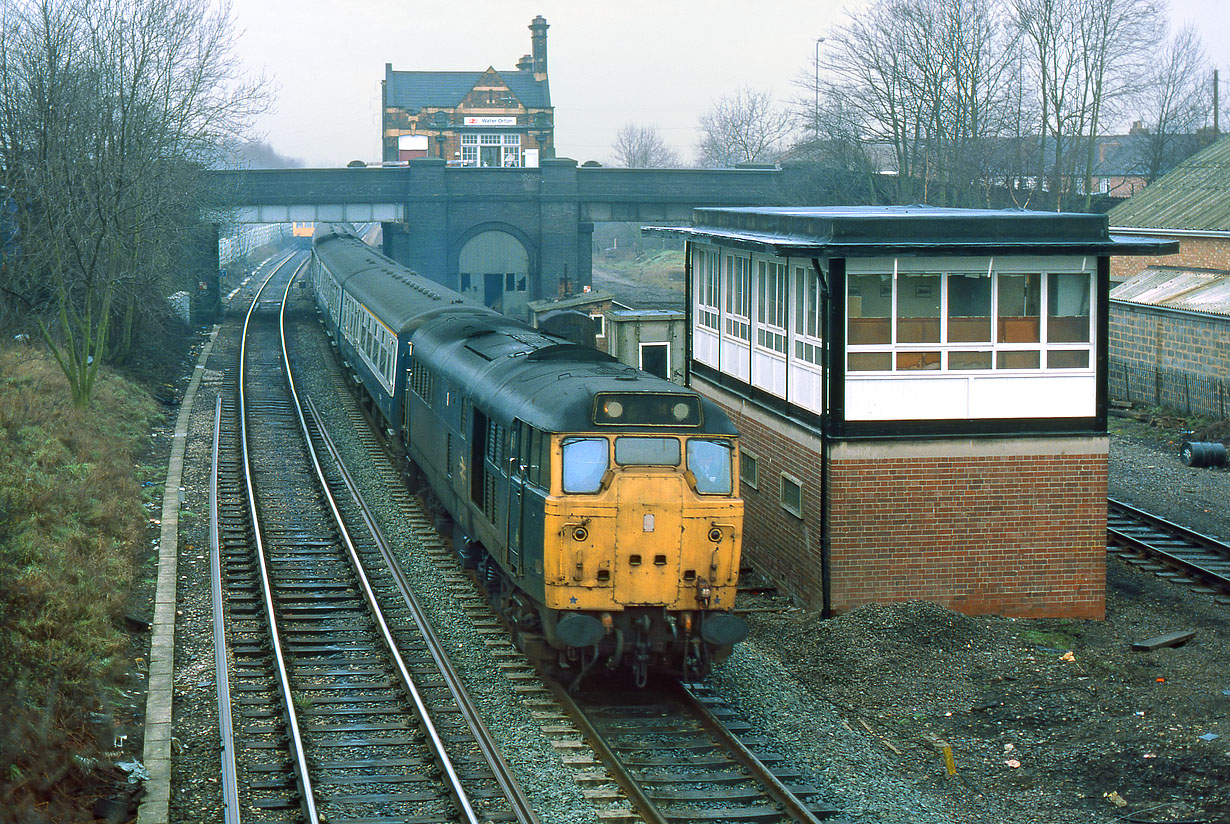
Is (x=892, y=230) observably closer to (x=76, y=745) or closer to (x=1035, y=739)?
(x=1035, y=739)

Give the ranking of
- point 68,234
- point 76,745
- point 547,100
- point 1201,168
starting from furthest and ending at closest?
point 547,100 → point 1201,168 → point 68,234 → point 76,745

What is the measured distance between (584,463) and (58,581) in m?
6.19

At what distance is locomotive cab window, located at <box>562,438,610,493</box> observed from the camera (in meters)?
11.3

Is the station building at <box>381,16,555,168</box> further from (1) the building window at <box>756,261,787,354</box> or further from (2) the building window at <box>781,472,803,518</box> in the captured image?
(2) the building window at <box>781,472,803,518</box>

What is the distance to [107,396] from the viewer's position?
88.4ft

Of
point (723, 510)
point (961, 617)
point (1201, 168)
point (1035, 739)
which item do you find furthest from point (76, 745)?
point (1201, 168)

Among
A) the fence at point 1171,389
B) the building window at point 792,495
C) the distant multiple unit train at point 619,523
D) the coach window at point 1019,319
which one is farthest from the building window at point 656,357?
the distant multiple unit train at point 619,523

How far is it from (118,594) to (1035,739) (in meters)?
9.44

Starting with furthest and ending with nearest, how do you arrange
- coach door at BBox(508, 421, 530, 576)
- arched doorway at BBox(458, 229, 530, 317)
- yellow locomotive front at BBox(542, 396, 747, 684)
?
arched doorway at BBox(458, 229, 530, 317)
coach door at BBox(508, 421, 530, 576)
yellow locomotive front at BBox(542, 396, 747, 684)

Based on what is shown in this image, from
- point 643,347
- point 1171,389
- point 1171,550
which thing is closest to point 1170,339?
point 1171,389

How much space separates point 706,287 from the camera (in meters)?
19.8

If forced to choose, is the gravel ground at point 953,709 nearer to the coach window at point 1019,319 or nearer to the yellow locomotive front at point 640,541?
the yellow locomotive front at point 640,541

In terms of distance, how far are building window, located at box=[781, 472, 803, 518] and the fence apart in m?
15.1

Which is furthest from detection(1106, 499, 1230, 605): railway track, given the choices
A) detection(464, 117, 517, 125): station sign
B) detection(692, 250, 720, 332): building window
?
detection(464, 117, 517, 125): station sign
